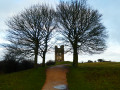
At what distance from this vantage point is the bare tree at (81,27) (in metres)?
30.2

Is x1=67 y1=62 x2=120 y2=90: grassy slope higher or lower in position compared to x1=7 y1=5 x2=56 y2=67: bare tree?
lower

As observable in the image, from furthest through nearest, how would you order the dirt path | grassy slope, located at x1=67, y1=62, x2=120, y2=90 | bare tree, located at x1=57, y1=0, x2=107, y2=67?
1. bare tree, located at x1=57, y1=0, x2=107, y2=67
2. the dirt path
3. grassy slope, located at x1=67, y1=62, x2=120, y2=90

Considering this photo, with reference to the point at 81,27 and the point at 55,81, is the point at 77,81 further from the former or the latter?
the point at 81,27

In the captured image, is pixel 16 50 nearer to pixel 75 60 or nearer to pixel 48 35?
pixel 48 35

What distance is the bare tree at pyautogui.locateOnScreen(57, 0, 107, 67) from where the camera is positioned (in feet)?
99.1

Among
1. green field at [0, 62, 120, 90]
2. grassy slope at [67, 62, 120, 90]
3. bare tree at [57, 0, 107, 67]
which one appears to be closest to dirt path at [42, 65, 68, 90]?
green field at [0, 62, 120, 90]

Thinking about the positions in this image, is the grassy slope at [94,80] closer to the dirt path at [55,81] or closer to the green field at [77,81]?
the green field at [77,81]

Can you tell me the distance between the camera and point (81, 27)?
3053 cm

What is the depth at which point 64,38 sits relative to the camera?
3234 centimetres

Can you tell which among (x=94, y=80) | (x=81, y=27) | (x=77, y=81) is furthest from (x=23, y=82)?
(x=81, y=27)

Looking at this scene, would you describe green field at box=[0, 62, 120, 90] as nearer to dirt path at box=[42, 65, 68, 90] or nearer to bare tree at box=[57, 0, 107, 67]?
dirt path at box=[42, 65, 68, 90]

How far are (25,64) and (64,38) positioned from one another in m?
11.7

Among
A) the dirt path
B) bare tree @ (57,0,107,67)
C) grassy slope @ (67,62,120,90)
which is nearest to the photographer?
grassy slope @ (67,62,120,90)

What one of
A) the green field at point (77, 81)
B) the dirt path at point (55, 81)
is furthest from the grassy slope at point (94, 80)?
the dirt path at point (55, 81)
